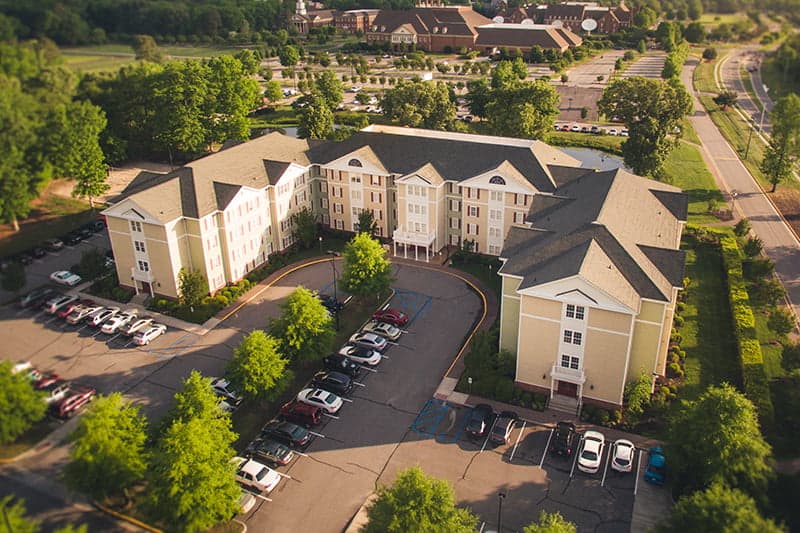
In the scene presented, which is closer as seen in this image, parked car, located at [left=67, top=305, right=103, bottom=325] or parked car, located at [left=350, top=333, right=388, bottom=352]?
parked car, located at [left=350, top=333, right=388, bottom=352]

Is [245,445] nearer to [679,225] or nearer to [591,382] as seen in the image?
[591,382]

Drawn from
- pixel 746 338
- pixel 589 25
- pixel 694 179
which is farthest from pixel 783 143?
pixel 589 25

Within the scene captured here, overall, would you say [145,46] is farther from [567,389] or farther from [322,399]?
[567,389]

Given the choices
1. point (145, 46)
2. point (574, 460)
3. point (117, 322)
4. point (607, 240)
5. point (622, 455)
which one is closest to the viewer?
point (145, 46)

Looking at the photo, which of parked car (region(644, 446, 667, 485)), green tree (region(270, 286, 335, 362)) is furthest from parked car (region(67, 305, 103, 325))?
parked car (region(644, 446, 667, 485))

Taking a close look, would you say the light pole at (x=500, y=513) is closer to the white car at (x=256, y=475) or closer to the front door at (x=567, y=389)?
the front door at (x=567, y=389)

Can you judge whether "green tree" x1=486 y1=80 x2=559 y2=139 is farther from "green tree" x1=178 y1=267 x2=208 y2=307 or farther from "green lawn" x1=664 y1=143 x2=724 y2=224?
"green tree" x1=178 y1=267 x2=208 y2=307
